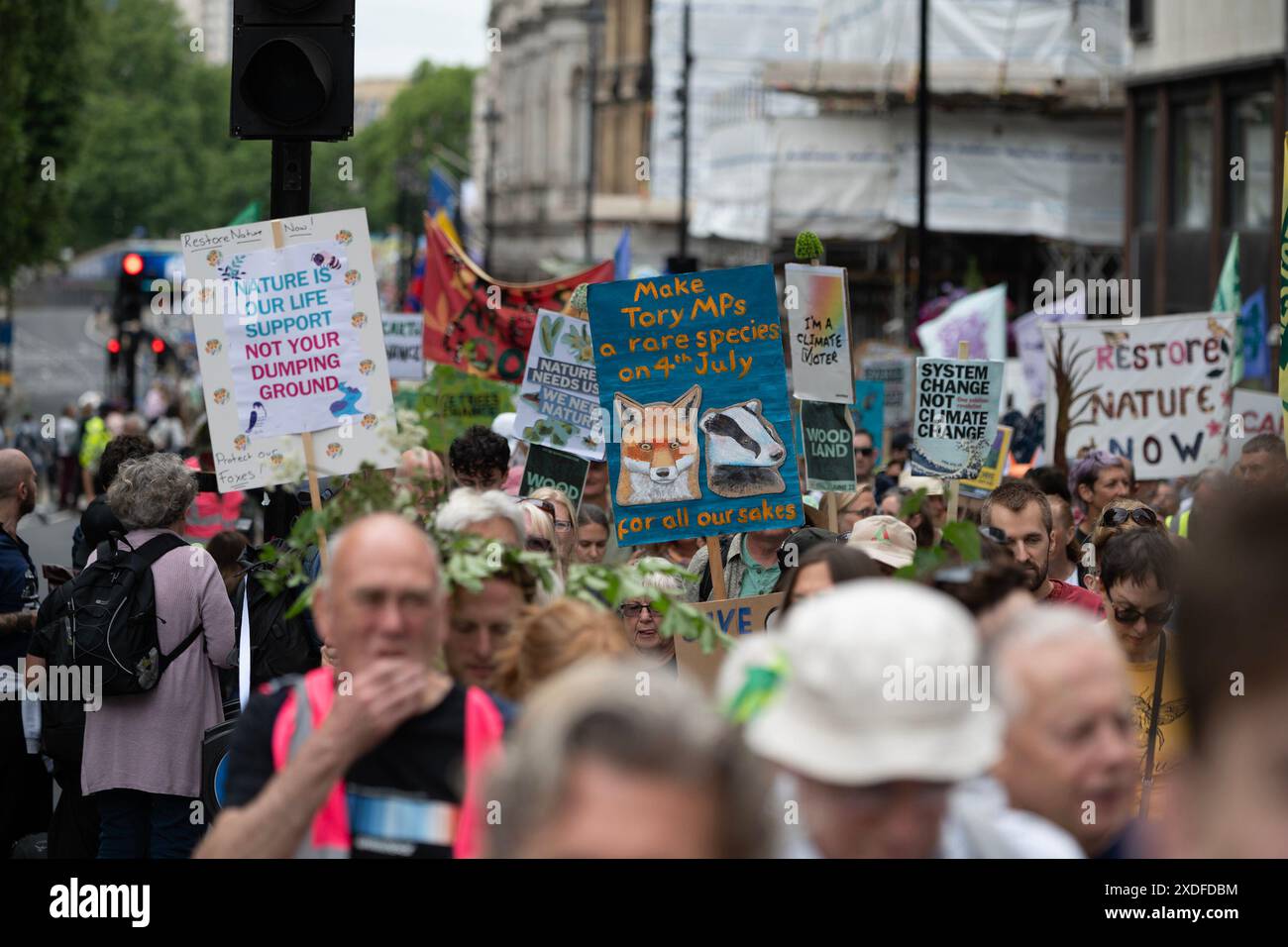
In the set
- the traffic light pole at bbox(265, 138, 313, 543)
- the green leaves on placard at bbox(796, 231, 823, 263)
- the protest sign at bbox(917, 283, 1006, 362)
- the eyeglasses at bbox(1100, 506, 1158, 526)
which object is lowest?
the eyeglasses at bbox(1100, 506, 1158, 526)

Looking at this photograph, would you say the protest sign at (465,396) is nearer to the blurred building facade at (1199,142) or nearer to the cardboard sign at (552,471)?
the cardboard sign at (552,471)

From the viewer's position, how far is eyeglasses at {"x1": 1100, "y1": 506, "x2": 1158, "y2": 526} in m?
8.04

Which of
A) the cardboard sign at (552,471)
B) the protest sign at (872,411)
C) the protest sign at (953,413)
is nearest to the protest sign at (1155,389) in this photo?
the protest sign at (872,411)

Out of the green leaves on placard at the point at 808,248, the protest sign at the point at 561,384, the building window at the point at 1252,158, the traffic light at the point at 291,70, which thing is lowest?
the protest sign at the point at 561,384

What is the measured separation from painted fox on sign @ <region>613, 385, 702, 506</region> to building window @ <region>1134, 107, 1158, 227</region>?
24.9 m

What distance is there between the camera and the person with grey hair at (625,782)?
103 inches

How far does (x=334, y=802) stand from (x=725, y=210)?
35.9 m

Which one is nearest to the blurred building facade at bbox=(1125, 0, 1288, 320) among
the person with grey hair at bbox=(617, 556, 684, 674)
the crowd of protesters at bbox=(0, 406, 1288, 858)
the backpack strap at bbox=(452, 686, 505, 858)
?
the person with grey hair at bbox=(617, 556, 684, 674)

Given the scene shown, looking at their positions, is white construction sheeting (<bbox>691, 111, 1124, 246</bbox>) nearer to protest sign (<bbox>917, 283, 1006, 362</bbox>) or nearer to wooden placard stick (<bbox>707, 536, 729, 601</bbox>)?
protest sign (<bbox>917, 283, 1006, 362</bbox>)

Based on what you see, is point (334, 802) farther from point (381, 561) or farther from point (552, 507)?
point (552, 507)

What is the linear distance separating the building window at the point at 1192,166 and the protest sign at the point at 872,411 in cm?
1553

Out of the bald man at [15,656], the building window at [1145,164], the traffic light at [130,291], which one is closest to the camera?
the bald man at [15,656]

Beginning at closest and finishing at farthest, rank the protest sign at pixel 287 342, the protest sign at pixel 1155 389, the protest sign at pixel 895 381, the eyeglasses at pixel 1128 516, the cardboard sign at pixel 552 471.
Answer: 1. the protest sign at pixel 287 342
2. the eyeglasses at pixel 1128 516
3. the cardboard sign at pixel 552 471
4. the protest sign at pixel 1155 389
5. the protest sign at pixel 895 381

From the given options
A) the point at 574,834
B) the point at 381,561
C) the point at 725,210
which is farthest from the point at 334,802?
the point at 725,210
